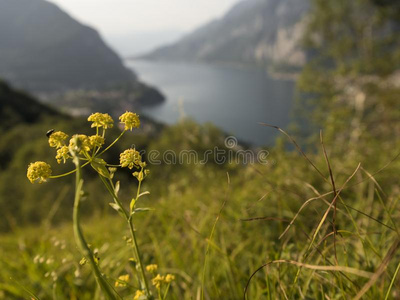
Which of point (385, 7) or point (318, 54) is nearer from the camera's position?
point (385, 7)

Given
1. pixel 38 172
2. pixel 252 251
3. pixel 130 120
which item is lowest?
pixel 252 251

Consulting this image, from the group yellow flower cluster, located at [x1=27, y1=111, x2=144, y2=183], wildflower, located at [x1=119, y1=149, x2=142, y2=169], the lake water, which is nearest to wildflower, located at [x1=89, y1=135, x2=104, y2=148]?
yellow flower cluster, located at [x1=27, y1=111, x2=144, y2=183]

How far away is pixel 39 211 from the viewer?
20.5 m

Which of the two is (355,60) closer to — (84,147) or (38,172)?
(84,147)

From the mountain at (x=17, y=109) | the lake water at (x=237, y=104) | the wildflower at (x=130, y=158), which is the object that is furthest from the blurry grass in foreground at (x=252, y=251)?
the lake water at (x=237, y=104)

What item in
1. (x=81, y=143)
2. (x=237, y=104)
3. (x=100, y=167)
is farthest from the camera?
(x=237, y=104)

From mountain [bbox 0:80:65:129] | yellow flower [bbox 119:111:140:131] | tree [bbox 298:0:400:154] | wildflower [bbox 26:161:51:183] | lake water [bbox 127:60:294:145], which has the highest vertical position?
yellow flower [bbox 119:111:140:131]

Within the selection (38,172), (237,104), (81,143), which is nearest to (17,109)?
(38,172)

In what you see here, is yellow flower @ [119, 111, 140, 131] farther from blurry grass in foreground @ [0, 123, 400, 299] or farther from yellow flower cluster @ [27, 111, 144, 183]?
blurry grass in foreground @ [0, 123, 400, 299]

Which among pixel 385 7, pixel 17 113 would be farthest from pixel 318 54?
pixel 17 113

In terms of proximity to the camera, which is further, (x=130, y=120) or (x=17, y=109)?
(x=17, y=109)

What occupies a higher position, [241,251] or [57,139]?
[57,139]

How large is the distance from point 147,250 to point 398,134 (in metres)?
15.9

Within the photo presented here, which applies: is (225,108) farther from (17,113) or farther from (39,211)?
(39,211)
